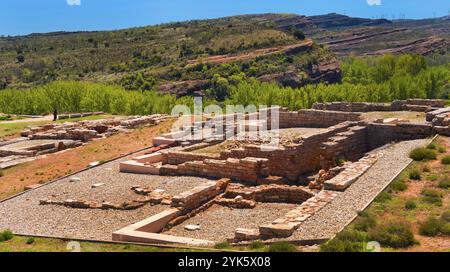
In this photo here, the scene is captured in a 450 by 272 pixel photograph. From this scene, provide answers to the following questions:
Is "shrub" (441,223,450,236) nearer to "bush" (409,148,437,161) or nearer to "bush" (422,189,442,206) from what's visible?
"bush" (422,189,442,206)

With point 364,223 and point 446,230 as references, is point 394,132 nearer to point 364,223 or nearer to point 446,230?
point 446,230

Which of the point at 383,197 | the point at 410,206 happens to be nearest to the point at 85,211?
the point at 383,197

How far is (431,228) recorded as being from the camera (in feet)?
35.6

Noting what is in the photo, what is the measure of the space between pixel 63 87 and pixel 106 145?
27.2m

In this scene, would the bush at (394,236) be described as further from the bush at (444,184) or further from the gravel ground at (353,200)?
the bush at (444,184)

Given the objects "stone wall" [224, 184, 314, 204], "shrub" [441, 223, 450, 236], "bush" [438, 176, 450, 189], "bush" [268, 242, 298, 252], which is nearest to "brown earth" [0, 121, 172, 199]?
"stone wall" [224, 184, 314, 204]

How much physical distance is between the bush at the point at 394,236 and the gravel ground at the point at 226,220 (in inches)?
160

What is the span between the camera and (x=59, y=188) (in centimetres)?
1897

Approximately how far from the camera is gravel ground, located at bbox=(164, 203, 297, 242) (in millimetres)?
14008

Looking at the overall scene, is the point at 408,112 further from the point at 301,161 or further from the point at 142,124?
the point at 142,124

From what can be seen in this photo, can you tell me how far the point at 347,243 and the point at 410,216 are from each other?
2.76m

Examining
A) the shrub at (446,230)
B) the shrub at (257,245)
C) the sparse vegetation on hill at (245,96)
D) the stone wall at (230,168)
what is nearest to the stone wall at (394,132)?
the stone wall at (230,168)
